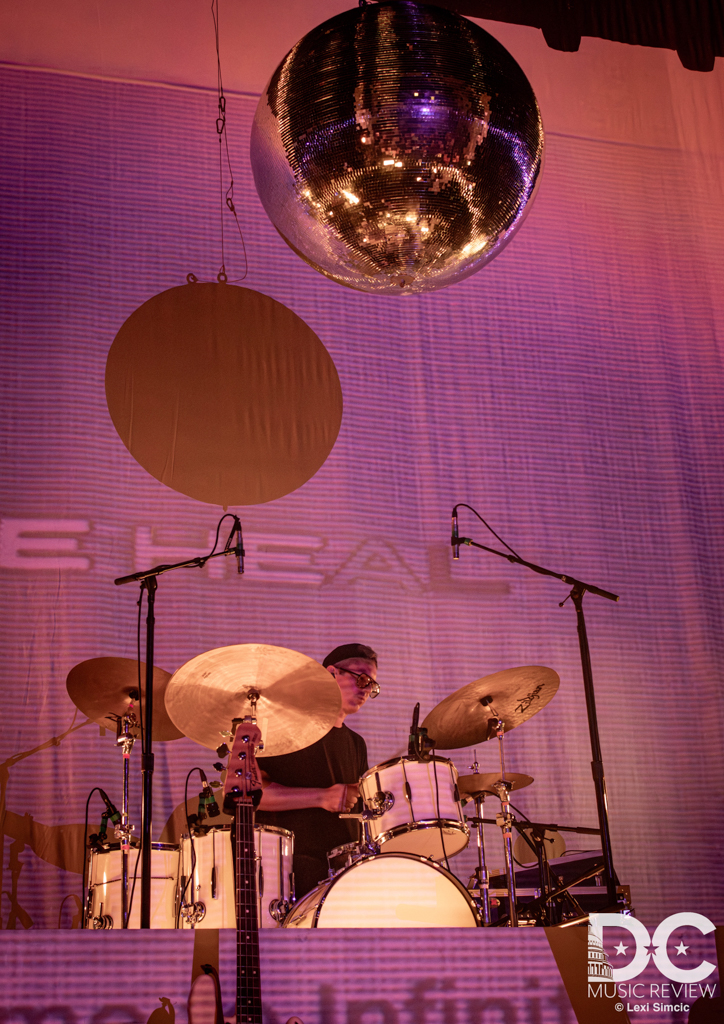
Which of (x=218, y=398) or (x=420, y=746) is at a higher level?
(x=218, y=398)

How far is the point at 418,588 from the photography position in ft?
12.9

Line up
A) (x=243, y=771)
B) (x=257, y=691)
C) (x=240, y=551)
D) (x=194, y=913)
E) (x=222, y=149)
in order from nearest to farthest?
(x=243, y=771)
(x=257, y=691)
(x=194, y=913)
(x=240, y=551)
(x=222, y=149)

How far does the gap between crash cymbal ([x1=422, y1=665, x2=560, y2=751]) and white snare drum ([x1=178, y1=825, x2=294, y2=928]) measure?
65cm

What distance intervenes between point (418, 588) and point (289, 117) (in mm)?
2595

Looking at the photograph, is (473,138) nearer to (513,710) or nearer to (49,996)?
(49,996)

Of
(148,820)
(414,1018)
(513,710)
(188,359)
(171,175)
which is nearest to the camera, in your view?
(414,1018)

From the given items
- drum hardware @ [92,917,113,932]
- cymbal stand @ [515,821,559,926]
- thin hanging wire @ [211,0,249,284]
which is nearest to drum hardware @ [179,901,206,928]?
drum hardware @ [92,917,113,932]

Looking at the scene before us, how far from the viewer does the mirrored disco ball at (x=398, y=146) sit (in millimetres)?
1469

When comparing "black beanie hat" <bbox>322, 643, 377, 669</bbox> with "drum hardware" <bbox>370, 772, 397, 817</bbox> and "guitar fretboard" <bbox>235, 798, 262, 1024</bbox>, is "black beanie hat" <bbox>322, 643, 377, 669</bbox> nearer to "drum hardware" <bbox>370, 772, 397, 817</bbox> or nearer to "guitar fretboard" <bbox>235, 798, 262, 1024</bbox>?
"drum hardware" <bbox>370, 772, 397, 817</bbox>

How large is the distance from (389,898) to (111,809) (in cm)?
111

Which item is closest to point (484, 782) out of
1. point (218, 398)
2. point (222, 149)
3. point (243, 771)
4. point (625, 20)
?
point (243, 771)

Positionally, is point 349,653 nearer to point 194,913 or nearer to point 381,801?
point 381,801

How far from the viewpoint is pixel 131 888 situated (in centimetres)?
300

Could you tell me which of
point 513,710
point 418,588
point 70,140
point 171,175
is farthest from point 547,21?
point 513,710
